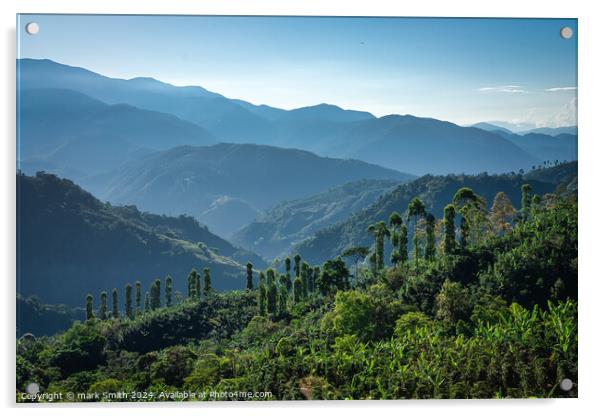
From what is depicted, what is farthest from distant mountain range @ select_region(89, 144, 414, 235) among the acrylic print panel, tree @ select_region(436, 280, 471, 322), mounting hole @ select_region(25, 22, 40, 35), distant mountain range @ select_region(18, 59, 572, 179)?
mounting hole @ select_region(25, 22, 40, 35)

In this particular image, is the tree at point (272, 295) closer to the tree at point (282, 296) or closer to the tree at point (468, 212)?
the tree at point (282, 296)

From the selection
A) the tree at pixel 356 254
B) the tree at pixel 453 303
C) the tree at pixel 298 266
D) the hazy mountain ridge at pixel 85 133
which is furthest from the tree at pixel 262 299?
the tree at pixel 453 303

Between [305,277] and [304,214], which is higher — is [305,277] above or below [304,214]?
below

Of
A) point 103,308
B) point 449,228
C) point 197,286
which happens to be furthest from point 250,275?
point 449,228

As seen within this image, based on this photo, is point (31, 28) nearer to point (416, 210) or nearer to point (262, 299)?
point (262, 299)

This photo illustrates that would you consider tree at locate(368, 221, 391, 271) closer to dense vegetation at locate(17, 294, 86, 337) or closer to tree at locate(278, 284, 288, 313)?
tree at locate(278, 284, 288, 313)
